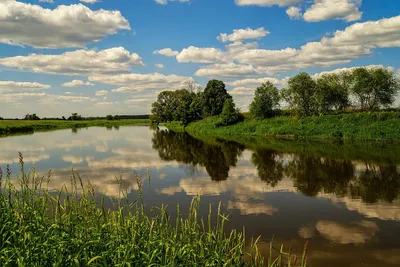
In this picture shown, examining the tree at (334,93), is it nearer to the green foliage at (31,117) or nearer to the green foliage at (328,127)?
the green foliage at (328,127)

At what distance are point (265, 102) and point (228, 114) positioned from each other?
329 inches

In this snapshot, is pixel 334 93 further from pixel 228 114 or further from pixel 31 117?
pixel 31 117

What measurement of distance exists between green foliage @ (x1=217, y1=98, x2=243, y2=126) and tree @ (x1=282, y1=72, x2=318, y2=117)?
13.0 metres

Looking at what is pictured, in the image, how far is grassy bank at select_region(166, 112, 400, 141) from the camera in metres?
45.2

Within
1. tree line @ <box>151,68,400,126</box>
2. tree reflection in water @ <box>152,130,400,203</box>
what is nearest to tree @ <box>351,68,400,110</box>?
tree line @ <box>151,68,400,126</box>

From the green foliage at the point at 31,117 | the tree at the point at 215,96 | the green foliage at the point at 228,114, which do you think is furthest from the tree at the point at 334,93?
the green foliage at the point at 31,117

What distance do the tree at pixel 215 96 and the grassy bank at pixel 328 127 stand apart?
41.3 feet

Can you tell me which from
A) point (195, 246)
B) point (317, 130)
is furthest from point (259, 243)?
point (317, 130)

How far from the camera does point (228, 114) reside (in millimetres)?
70062

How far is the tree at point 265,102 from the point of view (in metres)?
67.6

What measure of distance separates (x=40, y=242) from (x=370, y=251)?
356 inches

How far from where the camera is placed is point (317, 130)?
52.5 meters

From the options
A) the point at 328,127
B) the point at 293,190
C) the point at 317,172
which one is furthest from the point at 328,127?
the point at 293,190

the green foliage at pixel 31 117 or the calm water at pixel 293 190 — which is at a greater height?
the green foliage at pixel 31 117
